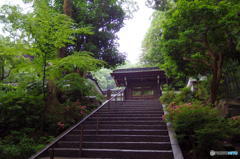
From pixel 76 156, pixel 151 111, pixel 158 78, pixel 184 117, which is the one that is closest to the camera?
pixel 184 117

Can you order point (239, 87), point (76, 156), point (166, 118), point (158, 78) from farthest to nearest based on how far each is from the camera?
point (158, 78) < point (239, 87) < point (166, 118) < point (76, 156)

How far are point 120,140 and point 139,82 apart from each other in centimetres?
1154

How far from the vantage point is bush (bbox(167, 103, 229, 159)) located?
418 cm

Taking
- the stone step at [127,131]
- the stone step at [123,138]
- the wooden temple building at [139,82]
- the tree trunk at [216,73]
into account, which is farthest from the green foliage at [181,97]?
the wooden temple building at [139,82]

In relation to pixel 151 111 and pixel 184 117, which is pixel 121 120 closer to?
pixel 151 111

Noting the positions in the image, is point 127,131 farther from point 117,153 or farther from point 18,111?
point 18,111

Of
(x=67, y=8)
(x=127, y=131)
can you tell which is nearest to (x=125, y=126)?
(x=127, y=131)

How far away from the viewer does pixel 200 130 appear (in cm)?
426

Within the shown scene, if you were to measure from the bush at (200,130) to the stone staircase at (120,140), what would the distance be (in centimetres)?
66

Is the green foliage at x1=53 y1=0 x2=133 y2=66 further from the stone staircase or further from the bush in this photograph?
the bush

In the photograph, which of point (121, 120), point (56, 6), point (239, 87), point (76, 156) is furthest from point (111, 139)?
point (56, 6)

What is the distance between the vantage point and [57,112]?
775cm

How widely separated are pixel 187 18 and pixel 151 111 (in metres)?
4.76

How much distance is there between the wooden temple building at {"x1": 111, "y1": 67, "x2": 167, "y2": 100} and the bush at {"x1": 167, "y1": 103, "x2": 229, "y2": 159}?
35.9 ft
